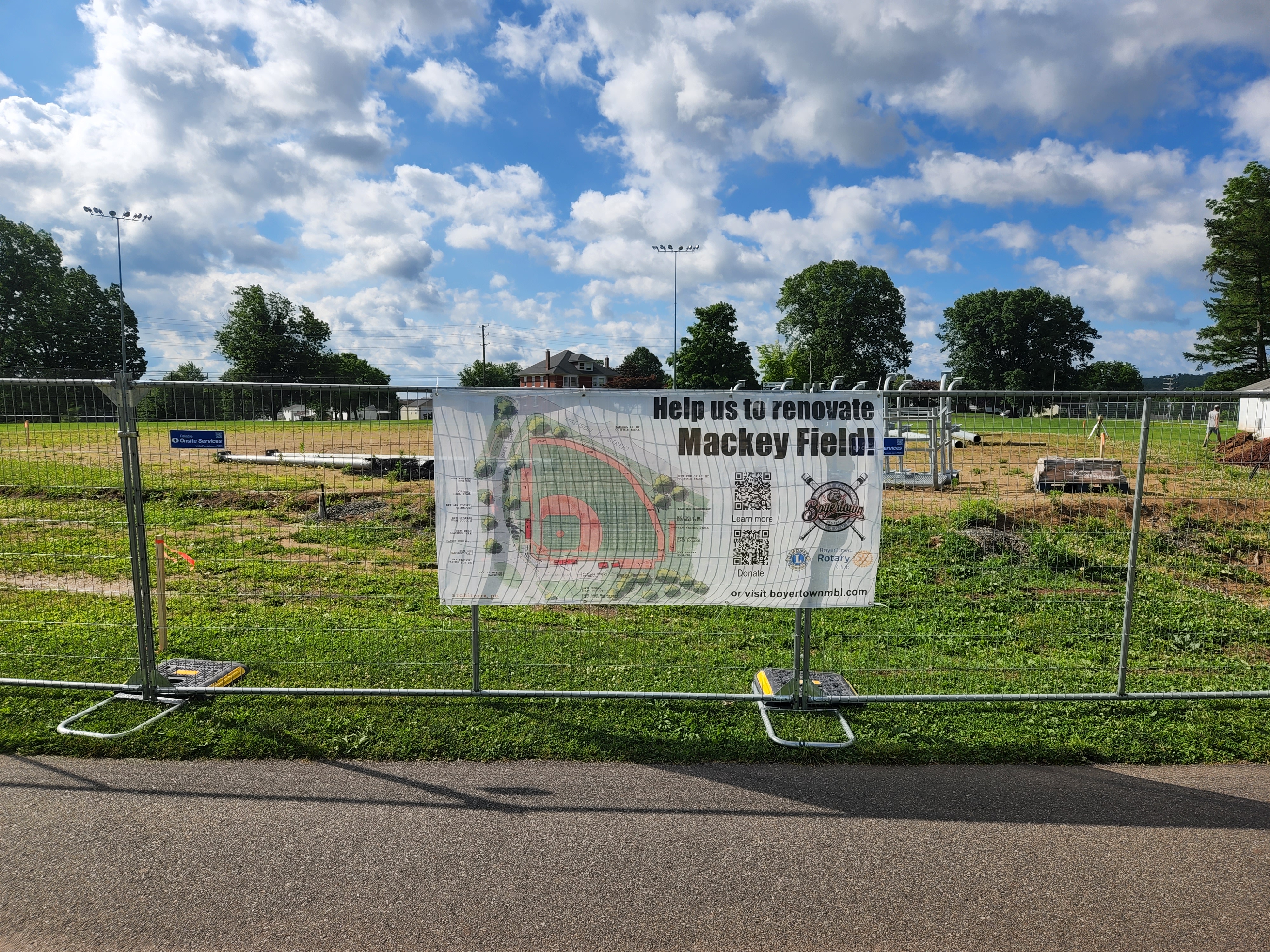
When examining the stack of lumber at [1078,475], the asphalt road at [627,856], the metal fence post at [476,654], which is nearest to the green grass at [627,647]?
the metal fence post at [476,654]

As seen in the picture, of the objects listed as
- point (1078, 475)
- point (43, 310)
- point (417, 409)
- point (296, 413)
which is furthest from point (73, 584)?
point (43, 310)

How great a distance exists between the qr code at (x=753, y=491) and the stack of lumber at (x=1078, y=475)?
688 cm

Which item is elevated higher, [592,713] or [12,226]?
[12,226]

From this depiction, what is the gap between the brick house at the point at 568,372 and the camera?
10812 cm

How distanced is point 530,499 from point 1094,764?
4.16 meters

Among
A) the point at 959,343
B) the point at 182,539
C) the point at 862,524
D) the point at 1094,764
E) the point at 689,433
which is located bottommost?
the point at 1094,764

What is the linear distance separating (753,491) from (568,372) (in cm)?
11149

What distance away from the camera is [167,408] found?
5.24m

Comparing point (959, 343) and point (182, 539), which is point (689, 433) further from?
point (959, 343)

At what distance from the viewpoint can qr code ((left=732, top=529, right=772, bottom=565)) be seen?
4.98 metres

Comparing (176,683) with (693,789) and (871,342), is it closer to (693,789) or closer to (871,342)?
(693,789)

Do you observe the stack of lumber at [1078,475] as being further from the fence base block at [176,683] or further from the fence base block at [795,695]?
the fence base block at [176,683]

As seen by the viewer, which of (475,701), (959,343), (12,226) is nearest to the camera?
(475,701)

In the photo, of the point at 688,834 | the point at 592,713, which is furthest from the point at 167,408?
the point at 688,834
